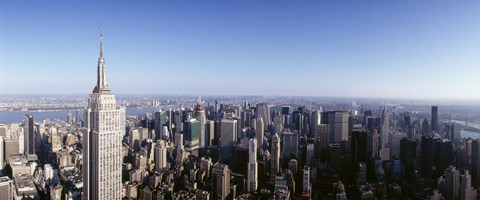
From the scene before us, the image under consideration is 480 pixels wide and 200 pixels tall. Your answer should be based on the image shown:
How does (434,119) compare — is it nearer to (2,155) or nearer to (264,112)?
(264,112)

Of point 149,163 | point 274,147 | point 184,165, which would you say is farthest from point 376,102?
point 149,163

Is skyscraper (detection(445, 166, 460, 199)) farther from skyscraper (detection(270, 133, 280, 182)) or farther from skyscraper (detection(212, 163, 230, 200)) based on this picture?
skyscraper (detection(212, 163, 230, 200))

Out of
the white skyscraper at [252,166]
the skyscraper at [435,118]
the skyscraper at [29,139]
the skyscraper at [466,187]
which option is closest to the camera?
the skyscraper at [466,187]

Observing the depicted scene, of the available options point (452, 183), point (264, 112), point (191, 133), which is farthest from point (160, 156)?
point (452, 183)

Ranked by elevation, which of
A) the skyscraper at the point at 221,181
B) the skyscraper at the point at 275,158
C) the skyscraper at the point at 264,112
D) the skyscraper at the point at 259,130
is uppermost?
the skyscraper at the point at 264,112

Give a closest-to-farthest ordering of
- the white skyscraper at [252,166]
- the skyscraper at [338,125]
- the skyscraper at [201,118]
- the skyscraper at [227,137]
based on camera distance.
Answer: the white skyscraper at [252,166], the skyscraper at [338,125], the skyscraper at [227,137], the skyscraper at [201,118]

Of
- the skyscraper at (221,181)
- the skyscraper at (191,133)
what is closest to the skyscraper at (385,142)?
the skyscraper at (221,181)

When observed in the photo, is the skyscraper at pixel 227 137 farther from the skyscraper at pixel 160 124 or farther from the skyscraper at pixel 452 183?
the skyscraper at pixel 452 183
